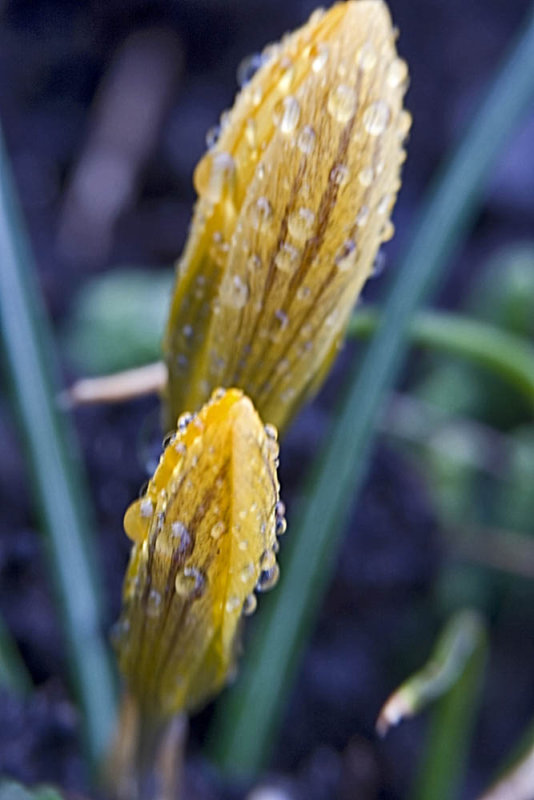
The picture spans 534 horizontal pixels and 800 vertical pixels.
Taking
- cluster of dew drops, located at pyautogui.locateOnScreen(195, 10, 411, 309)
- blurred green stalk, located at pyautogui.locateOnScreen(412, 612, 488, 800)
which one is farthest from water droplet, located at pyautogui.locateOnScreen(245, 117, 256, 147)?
blurred green stalk, located at pyautogui.locateOnScreen(412, 612, 488, 800)

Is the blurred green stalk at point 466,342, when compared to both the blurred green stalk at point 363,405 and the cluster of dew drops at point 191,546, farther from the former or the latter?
the cluster of dew drops at point 191,546

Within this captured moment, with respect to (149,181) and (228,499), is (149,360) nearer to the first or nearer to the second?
(149,181)

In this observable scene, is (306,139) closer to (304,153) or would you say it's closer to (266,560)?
(304,153)

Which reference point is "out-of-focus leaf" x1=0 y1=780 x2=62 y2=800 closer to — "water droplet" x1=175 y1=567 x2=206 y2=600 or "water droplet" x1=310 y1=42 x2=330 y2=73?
"water droplet" x1=175 y1=567 x2=206 y2=600

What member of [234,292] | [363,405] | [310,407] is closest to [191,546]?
[234,292]

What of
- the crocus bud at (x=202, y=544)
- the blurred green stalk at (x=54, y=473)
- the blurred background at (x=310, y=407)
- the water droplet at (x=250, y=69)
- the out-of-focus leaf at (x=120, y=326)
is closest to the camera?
the crocus bud at (x=202, y=544)

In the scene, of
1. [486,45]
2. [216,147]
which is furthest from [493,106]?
[486,45]

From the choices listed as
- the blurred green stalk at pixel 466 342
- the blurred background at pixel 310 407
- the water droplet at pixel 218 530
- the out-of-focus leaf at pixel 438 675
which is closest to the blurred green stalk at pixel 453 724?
the out-of-focus leaf at pixel 438 675
